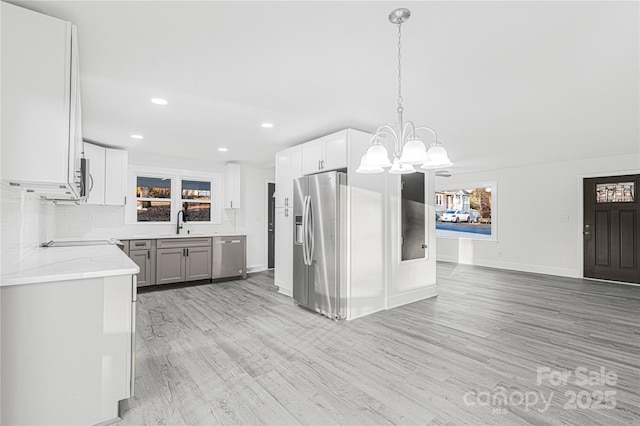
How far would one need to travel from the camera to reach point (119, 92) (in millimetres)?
2961

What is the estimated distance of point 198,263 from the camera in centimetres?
556

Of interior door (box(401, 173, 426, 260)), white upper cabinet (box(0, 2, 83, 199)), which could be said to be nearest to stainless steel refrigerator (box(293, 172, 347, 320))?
interior door (box(401, 173, 426, 260))

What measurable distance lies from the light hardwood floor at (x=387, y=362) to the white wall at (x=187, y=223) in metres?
1.72

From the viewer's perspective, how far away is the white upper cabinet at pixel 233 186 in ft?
21.3

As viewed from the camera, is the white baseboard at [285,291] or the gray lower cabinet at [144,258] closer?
the white baseboard at [285,291]

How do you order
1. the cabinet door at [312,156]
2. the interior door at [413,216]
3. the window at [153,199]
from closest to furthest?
the cabinet door at [312,156]
the interior door at [413,216]
the window at [153,199]

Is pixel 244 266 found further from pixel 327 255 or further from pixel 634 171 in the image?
pixel 634 171

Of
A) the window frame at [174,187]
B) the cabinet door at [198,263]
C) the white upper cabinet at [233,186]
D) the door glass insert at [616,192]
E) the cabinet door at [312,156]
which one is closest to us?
the cabinet door at [312,156]

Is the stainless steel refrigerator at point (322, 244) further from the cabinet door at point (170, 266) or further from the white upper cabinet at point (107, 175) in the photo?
the white upper cabinet at point (107, 175)

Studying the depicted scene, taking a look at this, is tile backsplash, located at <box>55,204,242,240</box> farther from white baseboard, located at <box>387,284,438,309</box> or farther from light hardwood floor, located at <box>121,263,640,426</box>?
white baseboard, located at <box>387,284,438,309</box>

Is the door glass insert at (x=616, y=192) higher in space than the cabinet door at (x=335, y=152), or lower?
lower

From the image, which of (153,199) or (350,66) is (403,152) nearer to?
(350,66)

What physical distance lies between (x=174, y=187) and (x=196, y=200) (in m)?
0.49

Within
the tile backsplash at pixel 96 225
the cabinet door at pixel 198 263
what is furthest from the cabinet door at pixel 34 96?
the cabinet door at pixel 198 263
